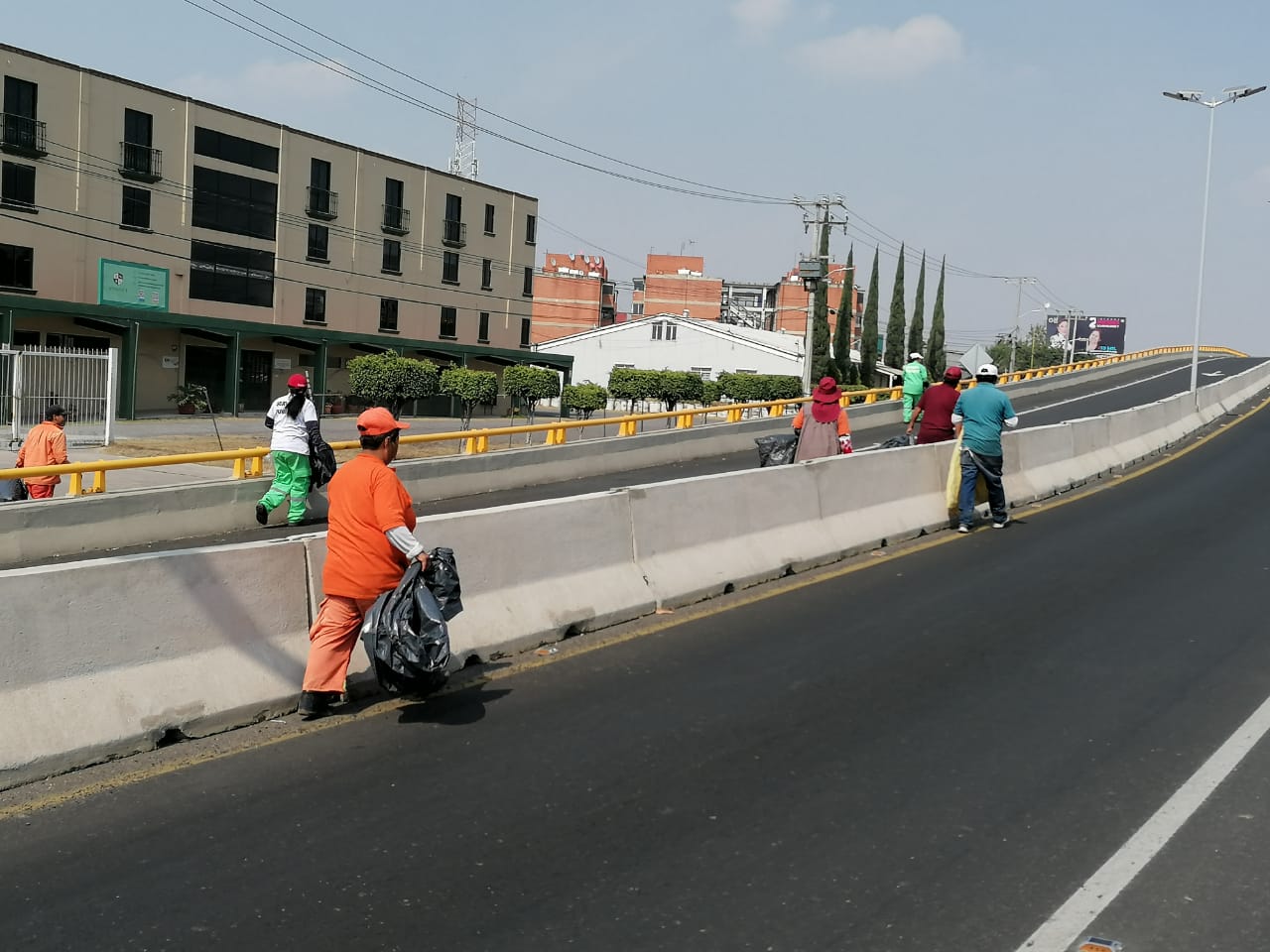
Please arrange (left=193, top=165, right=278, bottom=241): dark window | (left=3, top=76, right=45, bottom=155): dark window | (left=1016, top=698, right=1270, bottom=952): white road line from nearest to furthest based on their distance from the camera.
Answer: (left=1016, top=698, right=1270, bottom=952): white road line → (left=3, top=76, right=45, bottom=155): dark window → (left=193, top=165, right=278, bottom=241): dark window

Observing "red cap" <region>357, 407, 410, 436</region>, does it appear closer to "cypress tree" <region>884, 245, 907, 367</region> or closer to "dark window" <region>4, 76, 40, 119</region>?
"dark window" <region>4, 76, 40, 119</region>

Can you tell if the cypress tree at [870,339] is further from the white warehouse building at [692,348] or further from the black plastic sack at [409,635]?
the black plastic sack at [409,635]

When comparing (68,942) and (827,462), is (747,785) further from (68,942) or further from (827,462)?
(827,462)

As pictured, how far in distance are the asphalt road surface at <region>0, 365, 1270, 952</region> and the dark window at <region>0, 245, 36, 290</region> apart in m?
42.1

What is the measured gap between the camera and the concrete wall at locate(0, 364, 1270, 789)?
19.7 ft

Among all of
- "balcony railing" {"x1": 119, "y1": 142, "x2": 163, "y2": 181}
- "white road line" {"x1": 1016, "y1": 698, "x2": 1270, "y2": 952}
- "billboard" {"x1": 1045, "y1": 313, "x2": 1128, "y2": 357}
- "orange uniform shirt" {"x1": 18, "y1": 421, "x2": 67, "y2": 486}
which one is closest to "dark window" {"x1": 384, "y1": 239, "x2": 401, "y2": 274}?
"balcony railing" {"x1": 119, "y1": 142, "x2": 163, "y2": 181}

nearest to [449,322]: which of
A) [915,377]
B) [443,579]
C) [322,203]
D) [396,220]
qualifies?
[396,220]

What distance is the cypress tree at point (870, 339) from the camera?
87.9 metres

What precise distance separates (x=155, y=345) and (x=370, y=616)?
154ft

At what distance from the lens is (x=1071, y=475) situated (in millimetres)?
19172

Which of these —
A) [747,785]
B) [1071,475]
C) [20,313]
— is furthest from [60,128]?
[747,785]

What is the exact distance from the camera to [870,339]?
9200 cm

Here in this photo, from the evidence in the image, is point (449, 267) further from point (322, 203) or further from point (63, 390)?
point (63, 390)

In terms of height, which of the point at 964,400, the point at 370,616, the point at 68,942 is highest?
the point at 964,400
